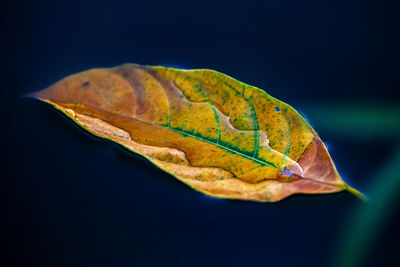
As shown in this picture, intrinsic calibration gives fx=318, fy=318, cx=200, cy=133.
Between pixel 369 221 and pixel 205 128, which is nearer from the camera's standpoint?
pixel 369 221

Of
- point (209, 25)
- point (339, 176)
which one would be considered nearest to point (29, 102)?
point (209, 25)

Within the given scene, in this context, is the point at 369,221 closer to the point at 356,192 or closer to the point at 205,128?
the point at 356,192

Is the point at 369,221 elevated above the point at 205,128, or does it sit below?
below

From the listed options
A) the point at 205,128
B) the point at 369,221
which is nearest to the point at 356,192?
the point at 369,221

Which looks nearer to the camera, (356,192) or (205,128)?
(356,192)

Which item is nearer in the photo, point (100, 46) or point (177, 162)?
point (177, 162)

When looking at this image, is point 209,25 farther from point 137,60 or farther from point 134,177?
point 134,177

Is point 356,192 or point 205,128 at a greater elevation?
point 205,128

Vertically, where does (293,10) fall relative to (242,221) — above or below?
above
